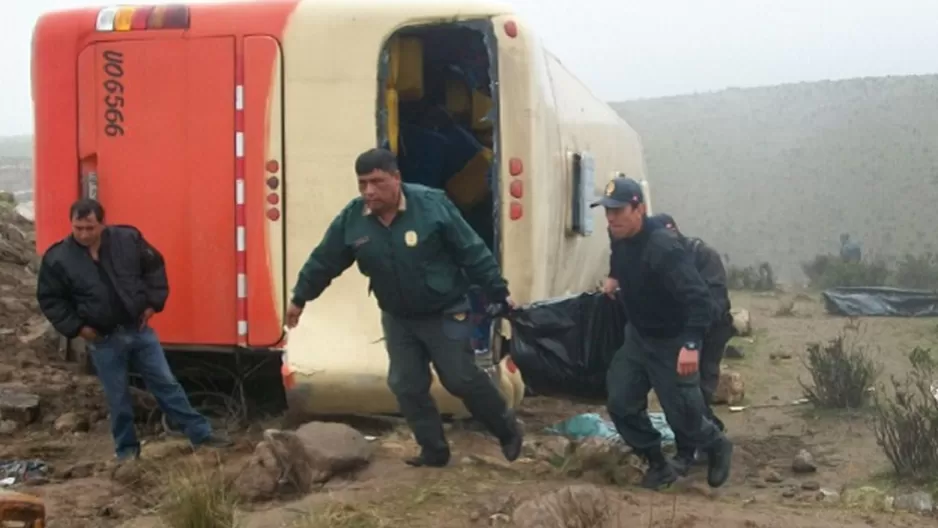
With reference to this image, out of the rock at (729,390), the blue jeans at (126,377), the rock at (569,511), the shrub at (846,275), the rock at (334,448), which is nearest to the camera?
the rock at (569,511)

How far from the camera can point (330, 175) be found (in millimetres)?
6426

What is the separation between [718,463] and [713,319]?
28.0 inches

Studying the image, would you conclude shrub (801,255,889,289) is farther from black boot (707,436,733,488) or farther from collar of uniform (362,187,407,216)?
collar of uniform (362,187,407,216)

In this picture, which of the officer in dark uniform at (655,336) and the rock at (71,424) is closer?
the officer in dark uniform at (655,336)

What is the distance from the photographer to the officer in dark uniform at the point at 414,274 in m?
5.16

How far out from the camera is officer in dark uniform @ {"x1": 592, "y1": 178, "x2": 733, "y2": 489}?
5.29 m

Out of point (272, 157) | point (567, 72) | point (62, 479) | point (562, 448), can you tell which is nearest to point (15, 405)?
point (62, 479)

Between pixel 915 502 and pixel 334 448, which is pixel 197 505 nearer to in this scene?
pixel 334 448

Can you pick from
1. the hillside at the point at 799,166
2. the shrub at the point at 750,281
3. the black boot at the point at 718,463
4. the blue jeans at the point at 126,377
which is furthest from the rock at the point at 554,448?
the hillside at the point at 799,166

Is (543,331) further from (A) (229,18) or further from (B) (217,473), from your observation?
(A) (229,18)

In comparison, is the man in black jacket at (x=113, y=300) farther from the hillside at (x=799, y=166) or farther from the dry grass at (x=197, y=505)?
the hillside at (x=799, y=166)

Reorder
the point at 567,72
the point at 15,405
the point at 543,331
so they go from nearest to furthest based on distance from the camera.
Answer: the point at 543,331, the point at 15,405, the point at 567,72

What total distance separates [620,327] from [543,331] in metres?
0.39

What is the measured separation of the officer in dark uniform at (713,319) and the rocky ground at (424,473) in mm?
204
